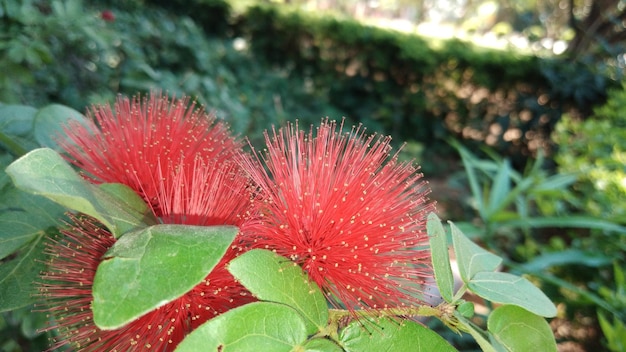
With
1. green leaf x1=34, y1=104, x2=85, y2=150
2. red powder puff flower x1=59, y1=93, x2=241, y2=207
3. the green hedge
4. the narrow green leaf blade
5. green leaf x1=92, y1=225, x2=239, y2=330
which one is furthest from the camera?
the green hedge

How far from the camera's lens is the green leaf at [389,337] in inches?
16.6

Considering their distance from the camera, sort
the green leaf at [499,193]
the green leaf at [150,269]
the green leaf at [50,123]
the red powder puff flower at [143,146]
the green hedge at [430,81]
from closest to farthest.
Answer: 1. the green leaf at [150,269]
2. the red powder puff flower at [143,146]
3. the green leaf at [50,123]
4. the green leaf at [499,193]
5. the green hedge at [430,81]

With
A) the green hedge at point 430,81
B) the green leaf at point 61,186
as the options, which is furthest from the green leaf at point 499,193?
the green hedge at point 430,81

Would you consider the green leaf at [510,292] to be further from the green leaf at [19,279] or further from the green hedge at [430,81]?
the green hedge at [430,81]

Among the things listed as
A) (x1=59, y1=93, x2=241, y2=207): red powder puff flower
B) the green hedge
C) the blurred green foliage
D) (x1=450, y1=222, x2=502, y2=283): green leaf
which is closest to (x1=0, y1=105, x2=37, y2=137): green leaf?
(x1=59, y1=93, x2=241, y2=207): red powder puff flower

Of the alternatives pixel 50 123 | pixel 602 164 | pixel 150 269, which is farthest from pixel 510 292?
pixel 602 164

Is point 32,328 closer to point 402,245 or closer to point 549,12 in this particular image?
point 402,245

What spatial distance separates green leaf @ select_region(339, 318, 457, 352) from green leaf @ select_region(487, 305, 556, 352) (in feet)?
0.28

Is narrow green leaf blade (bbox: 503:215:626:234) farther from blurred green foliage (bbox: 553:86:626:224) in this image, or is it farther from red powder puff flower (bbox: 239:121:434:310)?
red powder puff flower (bbox: 239:121:434:310)

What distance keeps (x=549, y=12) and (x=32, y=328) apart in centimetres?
1166

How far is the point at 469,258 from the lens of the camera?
0.53 m

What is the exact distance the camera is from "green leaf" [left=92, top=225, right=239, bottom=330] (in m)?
0.30

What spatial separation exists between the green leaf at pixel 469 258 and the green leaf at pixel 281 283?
0.17 metres

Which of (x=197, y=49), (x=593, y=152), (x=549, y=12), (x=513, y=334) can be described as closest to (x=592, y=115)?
(x=593, y=152)
